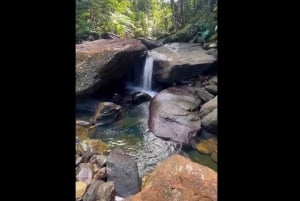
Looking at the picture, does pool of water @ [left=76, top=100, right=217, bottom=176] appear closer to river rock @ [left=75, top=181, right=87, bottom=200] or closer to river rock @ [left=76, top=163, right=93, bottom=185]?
river rock @ [left=76, top=163, right=93, bottom=185]

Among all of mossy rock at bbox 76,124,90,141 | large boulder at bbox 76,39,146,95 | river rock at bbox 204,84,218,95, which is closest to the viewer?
mossy rock at bbox 76,124,90,141

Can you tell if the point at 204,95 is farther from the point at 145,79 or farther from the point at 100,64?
the point at 100,64

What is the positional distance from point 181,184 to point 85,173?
181 centimetres

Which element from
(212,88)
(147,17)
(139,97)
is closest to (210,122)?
(212,88)

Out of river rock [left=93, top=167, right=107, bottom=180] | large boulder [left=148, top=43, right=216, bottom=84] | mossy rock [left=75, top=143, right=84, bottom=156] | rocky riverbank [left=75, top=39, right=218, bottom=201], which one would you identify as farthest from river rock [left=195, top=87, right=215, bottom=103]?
river rock [left=93, top=167, right=107, bottom=180]

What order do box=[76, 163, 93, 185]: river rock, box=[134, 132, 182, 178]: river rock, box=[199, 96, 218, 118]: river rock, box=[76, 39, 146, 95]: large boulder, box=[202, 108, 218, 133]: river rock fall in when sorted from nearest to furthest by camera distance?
box=[76, 163, 93, 185]: river rock → box=[134, 132, 182, 178]: river rock → box=[202, 108, 218, 133]: river rock → box=[199, 96, 218, 118]: river rock → box=[76, 39, 146, 95]: large boulder

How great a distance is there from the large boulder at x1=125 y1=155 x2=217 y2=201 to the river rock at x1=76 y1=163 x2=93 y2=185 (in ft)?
4.14

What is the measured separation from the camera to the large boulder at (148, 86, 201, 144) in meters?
5.70

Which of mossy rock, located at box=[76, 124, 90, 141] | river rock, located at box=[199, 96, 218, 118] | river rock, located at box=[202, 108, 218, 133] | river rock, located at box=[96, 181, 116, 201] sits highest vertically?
river rock, located at box=[199, 96, 218, 118]

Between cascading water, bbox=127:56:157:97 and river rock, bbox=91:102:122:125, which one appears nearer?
river rock, bbox=91:102:122:125

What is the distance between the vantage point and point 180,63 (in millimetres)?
7863

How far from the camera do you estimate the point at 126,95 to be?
7758mm

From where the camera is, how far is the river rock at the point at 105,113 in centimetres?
643
